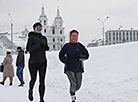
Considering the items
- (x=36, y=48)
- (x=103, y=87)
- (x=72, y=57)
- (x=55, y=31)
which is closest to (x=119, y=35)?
(x=55, y=31)

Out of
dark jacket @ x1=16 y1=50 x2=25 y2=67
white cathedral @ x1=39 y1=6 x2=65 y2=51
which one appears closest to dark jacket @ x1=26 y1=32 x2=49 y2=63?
dark jacket @ x1=16 y1=50 x2=25 y2=67

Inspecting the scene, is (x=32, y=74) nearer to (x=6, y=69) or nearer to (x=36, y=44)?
(x=36, y=44)

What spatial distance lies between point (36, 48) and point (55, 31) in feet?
442

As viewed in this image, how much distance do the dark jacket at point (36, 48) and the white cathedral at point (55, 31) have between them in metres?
130

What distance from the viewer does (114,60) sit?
16.6m

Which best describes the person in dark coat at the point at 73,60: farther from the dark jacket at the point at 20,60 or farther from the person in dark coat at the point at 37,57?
the dark jacket at the point at 20,60

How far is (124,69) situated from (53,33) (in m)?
129

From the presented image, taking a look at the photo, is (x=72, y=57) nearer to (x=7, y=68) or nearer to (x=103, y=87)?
(x=103, y=87)

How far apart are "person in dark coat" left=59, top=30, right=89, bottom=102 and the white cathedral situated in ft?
426

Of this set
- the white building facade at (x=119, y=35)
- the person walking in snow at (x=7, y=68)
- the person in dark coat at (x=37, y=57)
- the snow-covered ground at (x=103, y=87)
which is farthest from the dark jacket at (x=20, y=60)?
the white building facade at (x=119, y=35)

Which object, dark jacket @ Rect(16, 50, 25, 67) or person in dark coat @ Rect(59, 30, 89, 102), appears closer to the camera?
person in dark coat @ Rect(59, 30, 89, 102)

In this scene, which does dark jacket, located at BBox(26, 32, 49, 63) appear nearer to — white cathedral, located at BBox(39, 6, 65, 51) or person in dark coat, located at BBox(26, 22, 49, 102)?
person in dark coat, located at BBox(26, 22, 49, 102)

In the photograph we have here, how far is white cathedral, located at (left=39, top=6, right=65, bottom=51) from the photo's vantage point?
136 metres

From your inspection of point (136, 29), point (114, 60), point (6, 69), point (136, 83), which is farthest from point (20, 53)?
point (136, 29)
